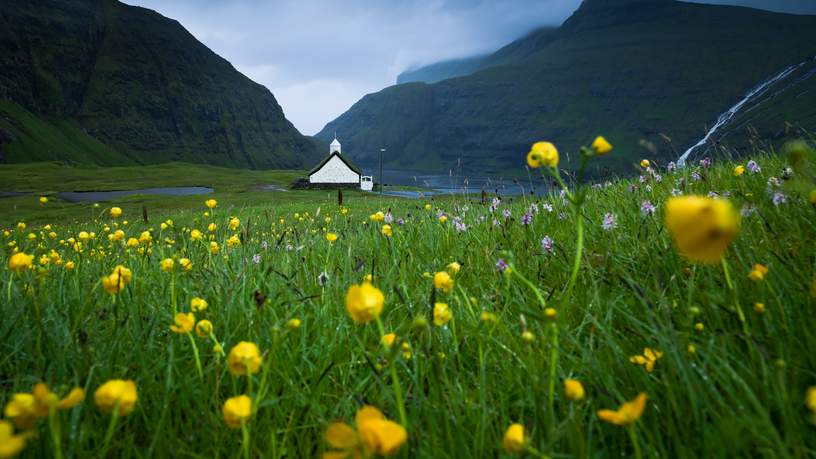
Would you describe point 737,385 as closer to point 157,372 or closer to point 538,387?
point 538,387

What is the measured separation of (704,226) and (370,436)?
0.70 meters

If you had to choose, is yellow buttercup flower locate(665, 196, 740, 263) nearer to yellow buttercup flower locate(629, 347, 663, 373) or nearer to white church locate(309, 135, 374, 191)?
yellow buttercup flower locate(629, 347, 663, 373)

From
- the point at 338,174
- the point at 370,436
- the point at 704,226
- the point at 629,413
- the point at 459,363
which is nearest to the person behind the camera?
the point at 704,226

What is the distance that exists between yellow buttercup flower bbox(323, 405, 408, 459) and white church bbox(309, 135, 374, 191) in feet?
290

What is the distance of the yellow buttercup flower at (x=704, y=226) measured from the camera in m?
0.67

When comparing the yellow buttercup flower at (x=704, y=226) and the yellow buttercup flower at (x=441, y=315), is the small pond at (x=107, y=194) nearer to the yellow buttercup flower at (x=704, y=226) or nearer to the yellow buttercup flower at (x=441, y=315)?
the yellow buttercup flower at (x=441, y=315)

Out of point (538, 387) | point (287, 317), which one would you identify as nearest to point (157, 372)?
point (287, 317)

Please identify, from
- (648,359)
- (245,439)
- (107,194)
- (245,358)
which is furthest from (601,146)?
(107,194)

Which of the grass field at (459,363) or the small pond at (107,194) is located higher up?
the grass field at (459,363)

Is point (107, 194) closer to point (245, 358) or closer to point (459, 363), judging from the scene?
point (459, 363)

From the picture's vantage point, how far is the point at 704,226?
26.5 inches

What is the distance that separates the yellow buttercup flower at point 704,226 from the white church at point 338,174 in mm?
88585

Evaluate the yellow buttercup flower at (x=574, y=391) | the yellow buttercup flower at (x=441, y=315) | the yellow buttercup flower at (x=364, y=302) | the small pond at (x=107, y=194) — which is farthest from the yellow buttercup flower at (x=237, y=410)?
the small pond at (x=107, y=194)

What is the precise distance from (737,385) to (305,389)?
5.38 feet
